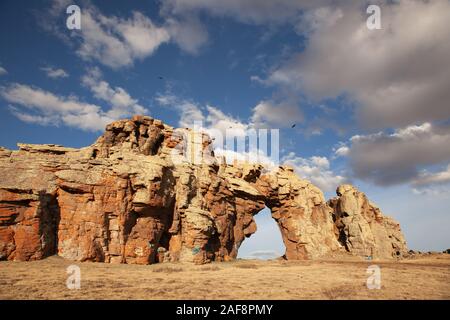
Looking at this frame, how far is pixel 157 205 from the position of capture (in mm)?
33844

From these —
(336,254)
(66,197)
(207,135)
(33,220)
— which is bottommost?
(336,254)

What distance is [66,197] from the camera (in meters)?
29.3

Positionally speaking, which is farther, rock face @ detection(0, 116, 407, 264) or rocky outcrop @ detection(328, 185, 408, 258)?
rocky outcrop @ detection(328, 185, 408, 258)

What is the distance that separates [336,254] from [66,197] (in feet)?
132

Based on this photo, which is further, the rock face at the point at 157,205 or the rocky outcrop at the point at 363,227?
the rocky outcrop at the point at 363,227

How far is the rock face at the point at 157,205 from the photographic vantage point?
27.7 meters

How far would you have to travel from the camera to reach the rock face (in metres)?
27.7

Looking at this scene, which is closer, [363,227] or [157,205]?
[157,205]

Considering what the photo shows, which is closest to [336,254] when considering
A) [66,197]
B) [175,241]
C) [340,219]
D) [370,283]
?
[340,219]

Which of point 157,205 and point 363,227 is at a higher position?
point 157,205

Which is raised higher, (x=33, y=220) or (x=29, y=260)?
(x=33, y=220)
